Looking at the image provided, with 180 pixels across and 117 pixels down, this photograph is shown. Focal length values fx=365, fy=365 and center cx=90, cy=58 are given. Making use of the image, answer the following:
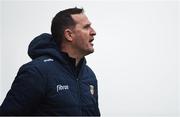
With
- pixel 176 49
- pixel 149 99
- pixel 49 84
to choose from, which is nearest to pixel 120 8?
pixel 176 49

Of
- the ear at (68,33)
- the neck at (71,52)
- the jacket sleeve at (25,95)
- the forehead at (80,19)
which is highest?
the forehead at (80,19)

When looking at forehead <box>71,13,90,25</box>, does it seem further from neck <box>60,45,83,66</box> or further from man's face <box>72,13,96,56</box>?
neck <box>60,45,83,66</box>

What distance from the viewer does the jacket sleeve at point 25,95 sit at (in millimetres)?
1474

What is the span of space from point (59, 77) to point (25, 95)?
17 centimetres

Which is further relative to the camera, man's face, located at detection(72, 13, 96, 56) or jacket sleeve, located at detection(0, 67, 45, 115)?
man's face, located at detection(72, 13, 96, 56)

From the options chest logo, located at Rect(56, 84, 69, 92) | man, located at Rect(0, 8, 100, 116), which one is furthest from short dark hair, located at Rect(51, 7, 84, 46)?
chest logo, located at Rect(56, 84, 69, 92)

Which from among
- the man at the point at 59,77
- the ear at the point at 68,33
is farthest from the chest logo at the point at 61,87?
the ear at the point at 68,33

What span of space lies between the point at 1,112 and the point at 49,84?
22cm

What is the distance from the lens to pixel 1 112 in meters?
1.49

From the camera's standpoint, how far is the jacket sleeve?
1.47m

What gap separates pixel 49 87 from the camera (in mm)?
1513

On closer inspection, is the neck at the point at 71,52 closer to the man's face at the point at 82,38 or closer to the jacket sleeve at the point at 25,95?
the man's face at the point at 82,38

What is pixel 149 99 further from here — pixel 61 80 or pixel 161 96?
pixel 61 80

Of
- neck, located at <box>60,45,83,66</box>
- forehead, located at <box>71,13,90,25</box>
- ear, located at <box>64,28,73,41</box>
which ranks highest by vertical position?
forehead, located at <box>71,13,90,25</box>
